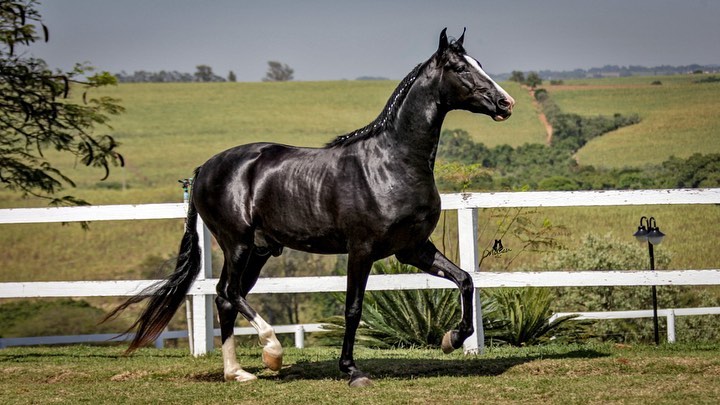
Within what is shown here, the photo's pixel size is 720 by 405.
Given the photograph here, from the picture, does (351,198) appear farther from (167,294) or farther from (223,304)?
(167,294)

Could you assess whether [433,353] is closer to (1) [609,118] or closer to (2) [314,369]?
(2) [314,369]

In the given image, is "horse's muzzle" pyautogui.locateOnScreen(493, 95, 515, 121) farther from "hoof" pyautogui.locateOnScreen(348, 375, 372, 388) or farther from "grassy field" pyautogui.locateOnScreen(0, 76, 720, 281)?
"grassy field" pyautogui.locateOnScreen(0, 76, 720, 281)

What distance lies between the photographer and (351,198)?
7.29m

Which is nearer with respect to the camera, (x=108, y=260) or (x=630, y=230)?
(x=630, y=230)

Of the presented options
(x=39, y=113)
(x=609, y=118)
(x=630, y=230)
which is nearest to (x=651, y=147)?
(x=609, y=118)

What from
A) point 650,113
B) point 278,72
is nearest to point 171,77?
point 278,72

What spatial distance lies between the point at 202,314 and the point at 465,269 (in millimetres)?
2712

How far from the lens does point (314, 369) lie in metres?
8.30

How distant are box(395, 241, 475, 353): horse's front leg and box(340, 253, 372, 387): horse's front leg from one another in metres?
0.37

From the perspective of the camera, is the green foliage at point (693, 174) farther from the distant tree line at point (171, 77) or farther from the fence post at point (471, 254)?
the distant tree line at point (171, 77)

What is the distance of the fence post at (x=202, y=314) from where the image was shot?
9.51m

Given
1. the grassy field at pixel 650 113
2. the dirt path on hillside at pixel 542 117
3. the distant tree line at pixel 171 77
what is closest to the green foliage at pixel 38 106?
the grassy field at pixel 650 113

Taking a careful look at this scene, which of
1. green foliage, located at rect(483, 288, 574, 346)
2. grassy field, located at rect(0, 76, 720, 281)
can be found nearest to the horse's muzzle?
green foliage, located at rect(483, 288, 574, 346)

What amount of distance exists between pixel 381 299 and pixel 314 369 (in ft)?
6.43
